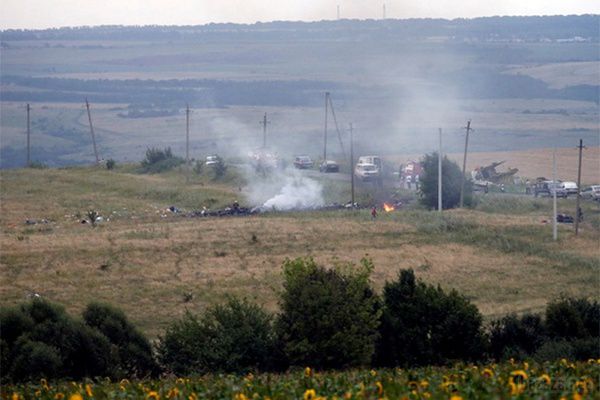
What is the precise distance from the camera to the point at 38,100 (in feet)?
489

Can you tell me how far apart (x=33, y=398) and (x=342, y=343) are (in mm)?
10311

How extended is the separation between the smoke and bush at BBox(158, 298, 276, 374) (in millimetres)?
30642

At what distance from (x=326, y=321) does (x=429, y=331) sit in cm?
241

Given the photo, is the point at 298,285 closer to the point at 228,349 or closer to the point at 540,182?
the point at 228,349

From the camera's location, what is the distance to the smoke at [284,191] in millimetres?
56838

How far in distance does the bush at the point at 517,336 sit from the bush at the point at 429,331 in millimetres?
451

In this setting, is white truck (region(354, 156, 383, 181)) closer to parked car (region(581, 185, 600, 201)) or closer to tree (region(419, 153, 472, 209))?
tree (region(419, 153, 472, 209))

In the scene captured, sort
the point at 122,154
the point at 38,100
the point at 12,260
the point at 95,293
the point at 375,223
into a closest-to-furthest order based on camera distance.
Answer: the point at 95,293 → the point at 12,260 → the point at 375,223 → the point at 122,154 → the point at 38,100

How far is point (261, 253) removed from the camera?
41750 mm

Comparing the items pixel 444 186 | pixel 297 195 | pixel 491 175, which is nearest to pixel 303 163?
pixel 491 175

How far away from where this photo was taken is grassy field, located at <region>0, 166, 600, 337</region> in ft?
115

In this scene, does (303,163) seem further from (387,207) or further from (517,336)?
(517,336)

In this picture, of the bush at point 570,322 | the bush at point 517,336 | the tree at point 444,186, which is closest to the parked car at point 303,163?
the tree at point 444,186

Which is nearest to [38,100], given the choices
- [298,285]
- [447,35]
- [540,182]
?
[447,35]
